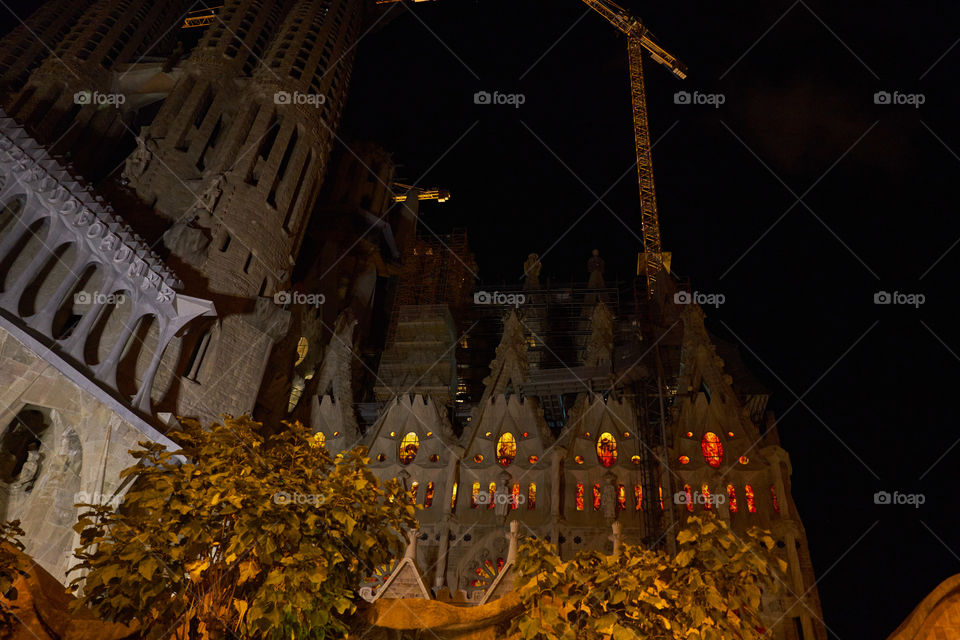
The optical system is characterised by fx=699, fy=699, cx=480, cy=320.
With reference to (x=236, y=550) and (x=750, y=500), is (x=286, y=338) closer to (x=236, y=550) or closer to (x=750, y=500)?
(x=750, y=500)

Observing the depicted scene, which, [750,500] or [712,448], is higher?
[712,448]

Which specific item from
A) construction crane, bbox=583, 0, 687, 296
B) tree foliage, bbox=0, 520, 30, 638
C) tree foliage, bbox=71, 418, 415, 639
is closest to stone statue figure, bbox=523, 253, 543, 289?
construction crane, bbox=583, 0, 687, 296

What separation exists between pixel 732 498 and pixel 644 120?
34.1 meters

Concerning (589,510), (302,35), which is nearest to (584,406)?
(589,510)

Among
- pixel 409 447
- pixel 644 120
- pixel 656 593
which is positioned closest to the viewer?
pixel 656 593

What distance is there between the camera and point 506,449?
121ft

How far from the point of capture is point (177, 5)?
45.5 metres

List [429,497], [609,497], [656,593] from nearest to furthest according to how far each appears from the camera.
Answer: [656,593] < [609,497] < [429,497]

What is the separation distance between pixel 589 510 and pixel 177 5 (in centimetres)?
4055

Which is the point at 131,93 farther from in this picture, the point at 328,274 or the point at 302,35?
the point at 328,274

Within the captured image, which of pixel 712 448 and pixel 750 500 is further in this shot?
pixel 712 448

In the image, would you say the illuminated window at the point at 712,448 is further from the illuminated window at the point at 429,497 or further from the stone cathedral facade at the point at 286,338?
the illuminated window at the point at 429,497

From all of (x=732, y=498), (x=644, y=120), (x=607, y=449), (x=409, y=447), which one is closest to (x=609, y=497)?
(x=607, y=449)

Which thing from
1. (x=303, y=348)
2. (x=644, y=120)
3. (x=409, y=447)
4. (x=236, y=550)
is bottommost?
(x=236, y=550)
